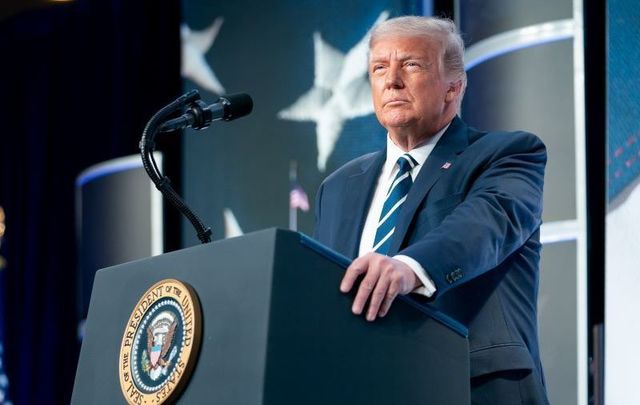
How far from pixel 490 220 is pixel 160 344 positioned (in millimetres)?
592

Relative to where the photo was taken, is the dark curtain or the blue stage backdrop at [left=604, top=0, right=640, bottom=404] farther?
the dark curtain

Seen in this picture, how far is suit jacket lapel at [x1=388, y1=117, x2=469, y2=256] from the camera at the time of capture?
1887 millimetres

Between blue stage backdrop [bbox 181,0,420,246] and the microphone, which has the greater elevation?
blue stage backdrop [bbox 181,0,420,246]

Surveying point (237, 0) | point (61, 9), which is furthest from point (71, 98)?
point (237, 0)

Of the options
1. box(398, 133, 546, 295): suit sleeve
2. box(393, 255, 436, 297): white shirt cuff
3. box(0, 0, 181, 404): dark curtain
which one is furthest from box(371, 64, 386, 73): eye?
box(0, 0, 181, 404): dark curtain

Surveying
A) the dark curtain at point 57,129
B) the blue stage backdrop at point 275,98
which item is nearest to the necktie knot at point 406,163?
the blue stage backdrop at point 275,98

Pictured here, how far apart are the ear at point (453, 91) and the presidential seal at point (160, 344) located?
921 millimetres

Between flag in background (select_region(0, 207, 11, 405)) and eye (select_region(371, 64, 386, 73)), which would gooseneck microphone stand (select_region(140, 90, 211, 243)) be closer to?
eye (select_region(371, 64, 386, 73))

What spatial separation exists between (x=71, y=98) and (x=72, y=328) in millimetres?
1228

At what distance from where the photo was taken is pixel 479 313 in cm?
179

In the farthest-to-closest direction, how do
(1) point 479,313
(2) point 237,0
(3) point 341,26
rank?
(2) point 237,0
(3) point 341,26
(1) point 479,313

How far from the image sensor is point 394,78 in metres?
2.10

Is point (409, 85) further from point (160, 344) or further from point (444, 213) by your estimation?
point (160, 344)

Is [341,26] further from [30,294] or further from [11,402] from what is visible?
[11,402]
